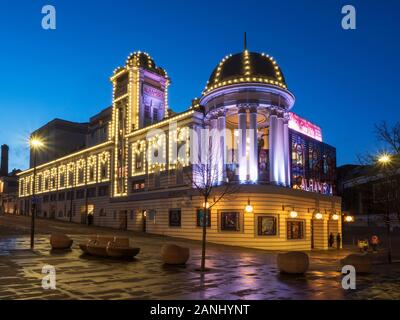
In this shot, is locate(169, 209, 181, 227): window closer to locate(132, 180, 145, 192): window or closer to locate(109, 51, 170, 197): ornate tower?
locate(132, 180, 145, 192): window

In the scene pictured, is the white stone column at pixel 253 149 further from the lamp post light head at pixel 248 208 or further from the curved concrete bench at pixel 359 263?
the curved concrete bench at pixel 359 263

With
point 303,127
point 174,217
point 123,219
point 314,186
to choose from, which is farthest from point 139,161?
point 314,186

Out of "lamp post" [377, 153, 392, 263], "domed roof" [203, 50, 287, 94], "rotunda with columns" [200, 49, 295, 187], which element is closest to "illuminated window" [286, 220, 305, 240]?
"rotunda with columns" [200, 49, 295, 187]

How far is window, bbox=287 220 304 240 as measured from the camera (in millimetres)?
40206

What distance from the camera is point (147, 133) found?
5350 centimetres

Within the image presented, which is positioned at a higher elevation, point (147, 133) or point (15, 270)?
point (147, 133)

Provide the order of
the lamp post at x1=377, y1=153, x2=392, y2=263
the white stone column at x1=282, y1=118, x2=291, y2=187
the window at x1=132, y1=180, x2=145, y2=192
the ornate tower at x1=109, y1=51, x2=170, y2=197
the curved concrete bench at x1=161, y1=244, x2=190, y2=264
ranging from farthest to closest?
1. the ornate tower at x1=109, y1=51, x2=170, y2=197
2. the window at x1=132, y1=180, x2=145, y2=192
3. the white stone column at x1=282, y1=118, x2=291, y2=187
4. the lamp post at x1=377, y1=153, x2=392, y2=263
5. the curved concrete bench at x1=161, y1=244, x2=190, y2=264

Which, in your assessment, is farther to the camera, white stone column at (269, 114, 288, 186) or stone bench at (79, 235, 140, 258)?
white stone column at (269, 114, 288, 186)

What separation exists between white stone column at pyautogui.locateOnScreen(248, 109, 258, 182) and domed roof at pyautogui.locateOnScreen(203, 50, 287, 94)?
3278mm
